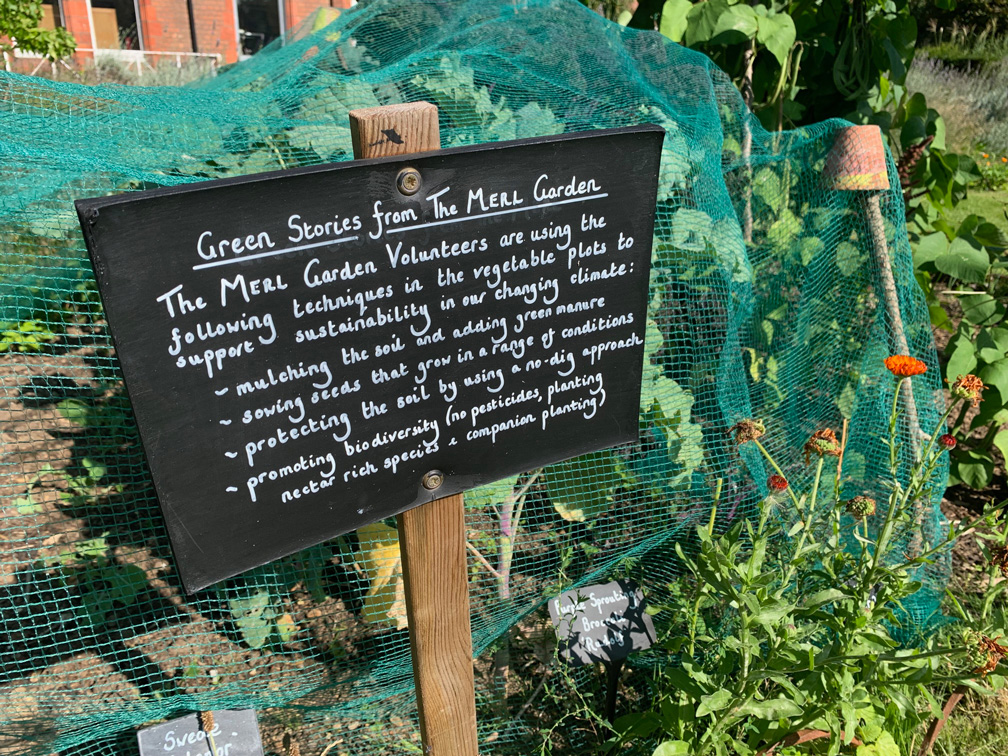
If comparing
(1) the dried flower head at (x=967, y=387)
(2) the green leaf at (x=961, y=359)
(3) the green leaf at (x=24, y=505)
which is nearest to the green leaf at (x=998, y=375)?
(2) the green leaf at (x=961, y=359)

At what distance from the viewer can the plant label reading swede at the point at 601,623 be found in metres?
1.81

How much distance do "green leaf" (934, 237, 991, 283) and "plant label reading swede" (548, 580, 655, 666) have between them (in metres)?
1.87

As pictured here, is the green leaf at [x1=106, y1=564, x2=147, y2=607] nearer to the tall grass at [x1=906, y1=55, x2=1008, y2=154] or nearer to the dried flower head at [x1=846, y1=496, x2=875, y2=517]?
the dried flower head at [x1=846, y1=496, x2=875, y2=517]

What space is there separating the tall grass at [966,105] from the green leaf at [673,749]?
287 inches

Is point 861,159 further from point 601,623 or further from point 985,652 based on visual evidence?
point 601,623

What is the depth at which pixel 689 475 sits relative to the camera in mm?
2047

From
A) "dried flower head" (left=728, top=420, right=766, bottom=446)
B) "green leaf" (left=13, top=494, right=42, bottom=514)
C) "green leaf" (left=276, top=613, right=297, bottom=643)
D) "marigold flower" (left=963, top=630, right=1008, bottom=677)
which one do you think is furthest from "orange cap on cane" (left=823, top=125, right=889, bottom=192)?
"green leaf" (left=13, top=494, right=42, bottom=514)

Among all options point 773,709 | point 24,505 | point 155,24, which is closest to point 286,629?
point 24,505

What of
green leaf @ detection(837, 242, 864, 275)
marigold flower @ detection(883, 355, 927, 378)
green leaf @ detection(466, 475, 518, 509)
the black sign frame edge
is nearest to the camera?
the black sign frame edge

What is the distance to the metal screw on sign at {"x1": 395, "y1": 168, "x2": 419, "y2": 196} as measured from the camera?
1099mm

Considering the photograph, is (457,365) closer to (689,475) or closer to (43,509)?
(689,475)

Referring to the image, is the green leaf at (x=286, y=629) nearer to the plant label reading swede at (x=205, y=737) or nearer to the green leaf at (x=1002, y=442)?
the plant label reading swede at (x=205, y=737)

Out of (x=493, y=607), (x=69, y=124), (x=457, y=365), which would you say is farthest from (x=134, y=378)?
(x=493, y=607)

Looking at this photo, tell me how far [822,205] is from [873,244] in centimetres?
21
